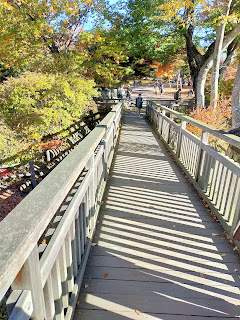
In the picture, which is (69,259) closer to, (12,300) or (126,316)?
(126,316)

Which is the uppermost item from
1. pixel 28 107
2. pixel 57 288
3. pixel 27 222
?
pixel 28 107

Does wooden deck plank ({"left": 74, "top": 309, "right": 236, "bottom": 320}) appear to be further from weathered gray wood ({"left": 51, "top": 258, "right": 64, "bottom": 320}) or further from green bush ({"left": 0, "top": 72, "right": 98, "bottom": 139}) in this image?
green bush ({"left": 0, "top": 72, "right": 98, "bottom": 139})

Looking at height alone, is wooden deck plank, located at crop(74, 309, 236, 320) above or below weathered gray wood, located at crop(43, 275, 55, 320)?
below

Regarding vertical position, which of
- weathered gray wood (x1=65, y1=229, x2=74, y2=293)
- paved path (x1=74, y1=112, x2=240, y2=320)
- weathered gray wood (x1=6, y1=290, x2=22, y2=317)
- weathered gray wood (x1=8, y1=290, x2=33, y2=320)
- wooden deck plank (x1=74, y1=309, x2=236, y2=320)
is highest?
weathered gray wood (x1=6, y1=290, x2=22, y2=317)

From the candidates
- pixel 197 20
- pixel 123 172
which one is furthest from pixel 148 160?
pixel 197 20

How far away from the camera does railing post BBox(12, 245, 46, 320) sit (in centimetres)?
99

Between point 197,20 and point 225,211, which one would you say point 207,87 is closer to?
point 197,20

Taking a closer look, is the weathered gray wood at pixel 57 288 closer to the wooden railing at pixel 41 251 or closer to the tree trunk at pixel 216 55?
the wooden railing at pixel 41 251

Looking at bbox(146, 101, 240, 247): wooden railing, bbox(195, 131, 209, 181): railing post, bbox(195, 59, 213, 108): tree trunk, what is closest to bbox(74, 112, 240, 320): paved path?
bbox(146, 101, 240, 247): wooden railing

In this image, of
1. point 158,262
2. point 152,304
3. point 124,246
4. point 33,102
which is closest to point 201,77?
point 33,102

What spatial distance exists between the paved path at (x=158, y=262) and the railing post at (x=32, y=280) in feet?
3.43

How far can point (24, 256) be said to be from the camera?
2.97 ft

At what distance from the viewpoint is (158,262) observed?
254 cm

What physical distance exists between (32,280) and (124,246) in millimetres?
1875
